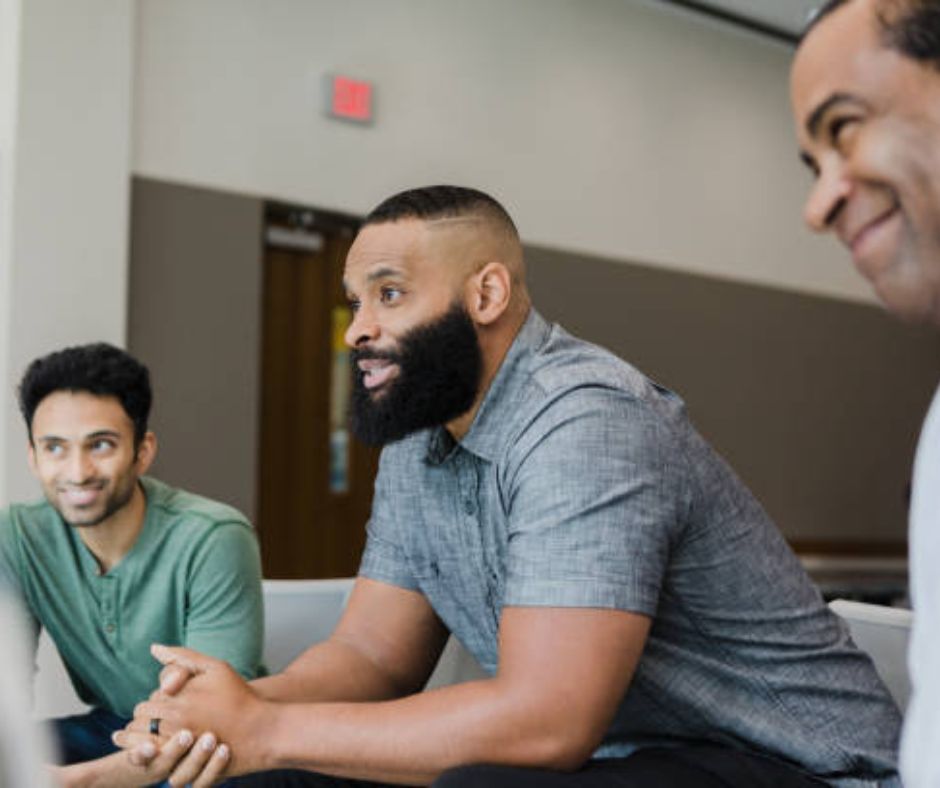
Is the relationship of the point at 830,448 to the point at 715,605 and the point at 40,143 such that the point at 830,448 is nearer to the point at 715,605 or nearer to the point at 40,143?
the point at 40,143

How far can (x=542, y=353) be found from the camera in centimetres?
155

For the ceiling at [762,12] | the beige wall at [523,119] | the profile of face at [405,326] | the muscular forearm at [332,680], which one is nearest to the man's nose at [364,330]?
the profile of face at [405,326]

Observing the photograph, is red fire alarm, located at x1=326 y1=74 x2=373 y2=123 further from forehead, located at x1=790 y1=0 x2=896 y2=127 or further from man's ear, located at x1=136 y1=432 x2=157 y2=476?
forehead, located at x1=790 y1=0 x2=896 y2=127

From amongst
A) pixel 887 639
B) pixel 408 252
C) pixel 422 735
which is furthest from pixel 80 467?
pixel 887 639

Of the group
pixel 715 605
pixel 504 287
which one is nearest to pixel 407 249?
pixel 504 287

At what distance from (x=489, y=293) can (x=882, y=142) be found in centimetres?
85

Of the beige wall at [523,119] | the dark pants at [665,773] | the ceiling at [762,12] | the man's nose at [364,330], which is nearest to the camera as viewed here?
the dark pants at [665,773]

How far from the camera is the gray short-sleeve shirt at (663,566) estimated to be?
129 cm

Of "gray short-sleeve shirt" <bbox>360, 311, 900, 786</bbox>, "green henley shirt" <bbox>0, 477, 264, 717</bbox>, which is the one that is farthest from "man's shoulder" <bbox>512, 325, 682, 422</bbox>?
"green henley shirt" <bbox>0, 477, 264, 717</bbox>

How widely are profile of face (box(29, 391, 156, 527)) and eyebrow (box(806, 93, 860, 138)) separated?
152cm

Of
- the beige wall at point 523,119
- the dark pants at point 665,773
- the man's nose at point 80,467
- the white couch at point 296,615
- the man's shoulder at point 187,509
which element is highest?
the beige wall at point 523,119

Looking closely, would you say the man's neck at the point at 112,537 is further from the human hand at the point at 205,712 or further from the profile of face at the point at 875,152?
the profile of face at the point at 875,152

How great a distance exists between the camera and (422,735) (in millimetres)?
1263

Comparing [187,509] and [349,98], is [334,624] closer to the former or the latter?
[187,509]
